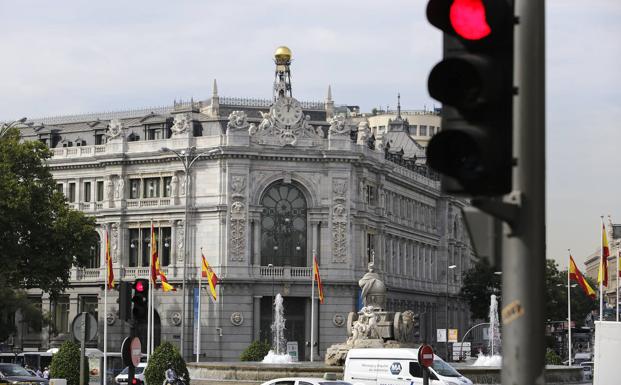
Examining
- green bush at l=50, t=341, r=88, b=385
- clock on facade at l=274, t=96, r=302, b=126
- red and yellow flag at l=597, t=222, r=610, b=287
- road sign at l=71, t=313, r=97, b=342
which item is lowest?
green bush at l=50, t=341, r=88, b=385

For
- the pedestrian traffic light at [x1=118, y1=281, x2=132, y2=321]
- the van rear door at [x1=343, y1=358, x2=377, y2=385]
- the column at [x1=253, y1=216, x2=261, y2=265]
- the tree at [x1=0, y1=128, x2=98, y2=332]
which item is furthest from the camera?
the column at [x1=253, y1=216, x2=261, y2=265]

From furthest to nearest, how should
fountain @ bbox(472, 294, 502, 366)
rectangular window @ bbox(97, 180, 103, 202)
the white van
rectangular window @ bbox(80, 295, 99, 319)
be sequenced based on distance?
rectangular window @ bbox(97, 180, 103, 202) < rectangular window @ bbox(80, 295, 99, 319) < fountain @ bbox(472, 294, 502, 366) < the white van

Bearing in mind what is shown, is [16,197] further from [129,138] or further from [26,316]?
[129,138]

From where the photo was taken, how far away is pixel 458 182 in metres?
8.00

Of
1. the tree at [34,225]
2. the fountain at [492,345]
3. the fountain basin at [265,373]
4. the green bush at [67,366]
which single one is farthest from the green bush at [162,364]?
the tree at [34,225]

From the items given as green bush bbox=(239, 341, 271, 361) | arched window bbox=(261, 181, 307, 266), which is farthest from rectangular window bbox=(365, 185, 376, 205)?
green bush bbox=(239, 341, 271, 361)

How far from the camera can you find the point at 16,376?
5919cm

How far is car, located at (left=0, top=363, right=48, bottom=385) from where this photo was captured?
5644cm

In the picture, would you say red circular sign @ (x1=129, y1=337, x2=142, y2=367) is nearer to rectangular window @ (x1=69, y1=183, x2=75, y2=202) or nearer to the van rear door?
the van rear door

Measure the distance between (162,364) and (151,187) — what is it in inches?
2129

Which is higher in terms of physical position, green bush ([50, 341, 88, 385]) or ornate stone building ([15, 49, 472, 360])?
ornate stone building ([15, 49, 472, 360])

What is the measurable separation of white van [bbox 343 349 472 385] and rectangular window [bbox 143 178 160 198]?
195 ft

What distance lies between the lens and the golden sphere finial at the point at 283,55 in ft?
357

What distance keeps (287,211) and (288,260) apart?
11.7 ft
